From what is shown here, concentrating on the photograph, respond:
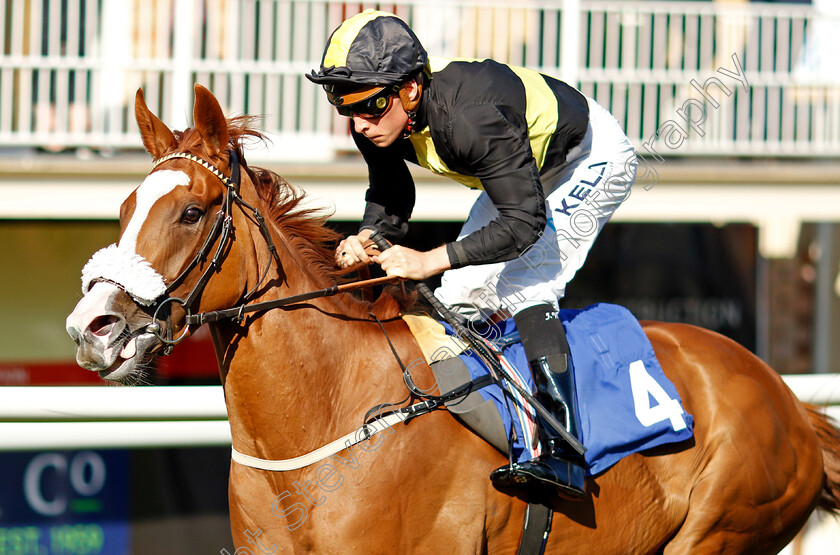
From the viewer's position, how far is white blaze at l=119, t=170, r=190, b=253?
2.15m

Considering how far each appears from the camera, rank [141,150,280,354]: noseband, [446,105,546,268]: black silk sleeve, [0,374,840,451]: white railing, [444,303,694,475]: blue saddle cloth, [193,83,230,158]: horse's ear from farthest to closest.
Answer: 1. [0,374,840,451]: white railing
2. [444,303,694,475]: blue saddle cloth
3. [446,105,546,268]: black silk sleeve
4. [193,83,230,158]: horse's ear
5. [141,150,280,354]: noseband

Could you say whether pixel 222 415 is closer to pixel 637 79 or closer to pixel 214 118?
pixel 214 118

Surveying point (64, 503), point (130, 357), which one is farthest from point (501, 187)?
point (64, 503)

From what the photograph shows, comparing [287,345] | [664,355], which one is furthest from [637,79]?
[287,345]

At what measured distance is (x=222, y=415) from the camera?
135 inches

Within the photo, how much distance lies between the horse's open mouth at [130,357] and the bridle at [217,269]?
0.03 m

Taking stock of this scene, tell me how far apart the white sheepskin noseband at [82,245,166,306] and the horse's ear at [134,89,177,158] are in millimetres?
401

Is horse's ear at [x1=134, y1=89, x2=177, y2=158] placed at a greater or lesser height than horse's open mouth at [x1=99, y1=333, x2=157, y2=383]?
greater

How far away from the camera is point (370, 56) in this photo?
95.8 inches

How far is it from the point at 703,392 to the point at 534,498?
2.79 feet

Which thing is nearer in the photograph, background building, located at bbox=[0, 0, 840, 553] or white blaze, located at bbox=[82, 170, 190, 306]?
white blaze, located at bbox=[82, 170, 190, 306]

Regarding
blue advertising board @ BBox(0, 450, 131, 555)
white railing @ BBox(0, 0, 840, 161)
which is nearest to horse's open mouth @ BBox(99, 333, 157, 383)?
white railing @ BBox(0, 0, 840, 161)

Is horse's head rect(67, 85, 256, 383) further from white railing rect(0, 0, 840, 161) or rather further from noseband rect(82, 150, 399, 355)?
white railing rect(0, 0, 840, 161)

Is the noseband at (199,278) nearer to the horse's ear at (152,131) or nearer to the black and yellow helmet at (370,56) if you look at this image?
the horse's ear at (152,131)
